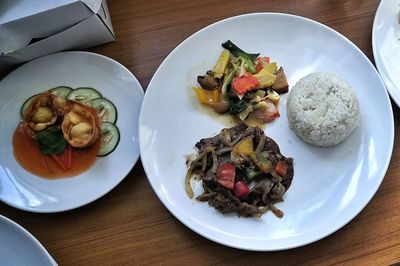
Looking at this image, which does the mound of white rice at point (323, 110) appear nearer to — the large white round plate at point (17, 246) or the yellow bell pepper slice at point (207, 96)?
the yellow bell pepper slice at point (207, 96)

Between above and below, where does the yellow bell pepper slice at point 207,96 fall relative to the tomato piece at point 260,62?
below

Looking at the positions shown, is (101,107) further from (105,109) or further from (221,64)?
(221,64)

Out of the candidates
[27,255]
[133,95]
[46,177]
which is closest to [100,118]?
[133,95]

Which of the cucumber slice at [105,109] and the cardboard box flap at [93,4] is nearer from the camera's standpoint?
the cardboard box flap at [93,4]

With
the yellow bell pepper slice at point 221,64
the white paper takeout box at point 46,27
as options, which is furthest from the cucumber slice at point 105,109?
the yellow bell pepper slice at point 221,64

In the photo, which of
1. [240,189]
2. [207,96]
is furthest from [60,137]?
[240,189]

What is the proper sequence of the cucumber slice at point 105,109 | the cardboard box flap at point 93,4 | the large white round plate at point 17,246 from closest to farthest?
the large white round plate at point 17,246, the cardboard box flap at point 93,4, the cucumber slice at point 105,109

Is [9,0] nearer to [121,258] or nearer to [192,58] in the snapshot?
[192,58]
